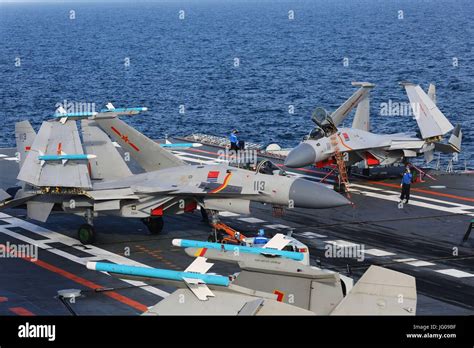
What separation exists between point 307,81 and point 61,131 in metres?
96.6

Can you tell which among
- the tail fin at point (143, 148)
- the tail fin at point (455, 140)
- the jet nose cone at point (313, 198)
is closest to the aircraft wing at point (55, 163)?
the tail fin at point (143, 148)

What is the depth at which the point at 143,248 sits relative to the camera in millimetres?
41469

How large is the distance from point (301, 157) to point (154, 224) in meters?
11.6

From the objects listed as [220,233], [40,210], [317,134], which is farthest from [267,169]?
[317,134]

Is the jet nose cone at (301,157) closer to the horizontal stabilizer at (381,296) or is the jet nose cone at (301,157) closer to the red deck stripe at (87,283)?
the red deck stripe at (87,283)

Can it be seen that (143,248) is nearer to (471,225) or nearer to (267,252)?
(471,225)


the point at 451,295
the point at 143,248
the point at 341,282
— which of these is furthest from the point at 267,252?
the point at 143,248

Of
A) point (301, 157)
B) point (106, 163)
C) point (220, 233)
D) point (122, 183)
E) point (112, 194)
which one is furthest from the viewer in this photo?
point (301, 157)

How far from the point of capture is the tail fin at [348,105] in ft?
182

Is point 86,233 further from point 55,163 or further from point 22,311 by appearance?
point 22,311

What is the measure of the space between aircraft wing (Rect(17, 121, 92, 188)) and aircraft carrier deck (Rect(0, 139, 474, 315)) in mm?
2979

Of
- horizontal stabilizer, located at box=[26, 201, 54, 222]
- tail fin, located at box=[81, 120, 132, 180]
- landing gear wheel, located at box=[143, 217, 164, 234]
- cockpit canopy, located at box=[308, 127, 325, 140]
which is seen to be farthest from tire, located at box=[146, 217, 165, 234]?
cockpit canopy, located at box=[308, 127, 325, 140]

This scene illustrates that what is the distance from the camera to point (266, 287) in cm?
2352

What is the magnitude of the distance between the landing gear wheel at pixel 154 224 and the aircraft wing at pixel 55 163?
3983 mm
